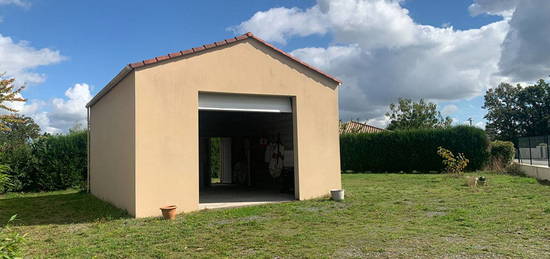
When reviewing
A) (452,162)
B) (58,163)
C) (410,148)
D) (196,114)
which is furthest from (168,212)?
(410,148)

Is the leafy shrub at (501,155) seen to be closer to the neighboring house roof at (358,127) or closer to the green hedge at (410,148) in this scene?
the green hedge at (410,148)

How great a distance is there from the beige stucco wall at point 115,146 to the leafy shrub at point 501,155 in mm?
17423

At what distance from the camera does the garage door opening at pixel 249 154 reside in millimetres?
13297

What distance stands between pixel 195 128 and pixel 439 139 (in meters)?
15.9

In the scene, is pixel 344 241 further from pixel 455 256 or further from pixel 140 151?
pixel 140 151

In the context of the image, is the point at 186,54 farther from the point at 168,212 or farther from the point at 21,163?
the point at 21,163

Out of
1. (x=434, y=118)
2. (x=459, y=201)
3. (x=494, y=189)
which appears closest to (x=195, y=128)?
(x=459, y=201)

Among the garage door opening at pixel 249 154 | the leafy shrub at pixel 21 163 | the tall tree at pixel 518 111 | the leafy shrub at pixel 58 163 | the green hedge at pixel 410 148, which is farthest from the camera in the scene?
the tall tree at pixel 518 111

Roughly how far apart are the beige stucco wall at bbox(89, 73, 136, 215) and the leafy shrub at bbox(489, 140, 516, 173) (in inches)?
686

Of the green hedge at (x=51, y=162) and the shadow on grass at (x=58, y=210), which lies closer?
the shadow on grass at (x=58, y=210)

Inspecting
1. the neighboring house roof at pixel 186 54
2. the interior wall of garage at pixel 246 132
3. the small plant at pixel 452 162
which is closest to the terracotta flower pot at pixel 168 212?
the neighboring house roof at pixel 186 54

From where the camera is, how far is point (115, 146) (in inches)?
419

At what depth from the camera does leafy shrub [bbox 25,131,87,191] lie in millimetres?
16531

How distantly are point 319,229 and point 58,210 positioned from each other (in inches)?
292
